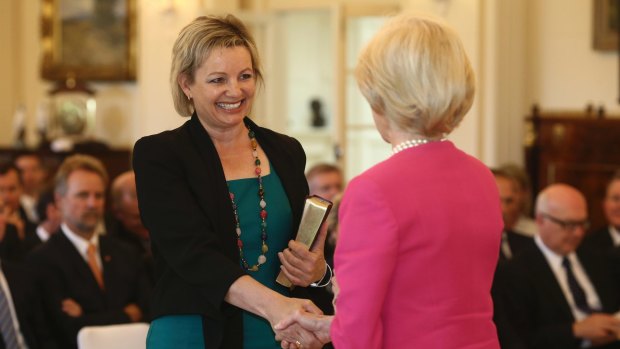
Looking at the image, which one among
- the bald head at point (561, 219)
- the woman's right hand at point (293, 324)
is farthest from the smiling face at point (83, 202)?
the woman's right hand at point (293, 324)

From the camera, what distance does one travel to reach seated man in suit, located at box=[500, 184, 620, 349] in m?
4.82

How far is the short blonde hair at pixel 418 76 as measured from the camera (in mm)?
1974

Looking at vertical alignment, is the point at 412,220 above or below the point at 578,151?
above

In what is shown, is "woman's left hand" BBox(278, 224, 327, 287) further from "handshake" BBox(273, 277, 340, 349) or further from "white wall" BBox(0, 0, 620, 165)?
"white wall" BBox(0, 0, 620, 165)

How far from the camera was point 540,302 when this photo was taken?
500cm

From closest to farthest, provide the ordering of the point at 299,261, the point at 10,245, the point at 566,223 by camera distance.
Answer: the point at 299,261
the point at 566,223
the point at 10,245

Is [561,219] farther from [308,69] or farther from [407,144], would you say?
[308,69]

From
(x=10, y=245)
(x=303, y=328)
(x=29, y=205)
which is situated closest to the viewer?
(x=303, y=328)

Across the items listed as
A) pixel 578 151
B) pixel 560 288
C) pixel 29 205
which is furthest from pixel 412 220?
pixel 578 151

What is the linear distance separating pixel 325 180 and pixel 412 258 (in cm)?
438

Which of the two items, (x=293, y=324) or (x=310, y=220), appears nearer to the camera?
(x=293, y=324)

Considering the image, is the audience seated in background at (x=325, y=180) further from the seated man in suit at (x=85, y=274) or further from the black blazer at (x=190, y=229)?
the black blazer at (x=190, y=229)

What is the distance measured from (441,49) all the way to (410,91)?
0.36 ft

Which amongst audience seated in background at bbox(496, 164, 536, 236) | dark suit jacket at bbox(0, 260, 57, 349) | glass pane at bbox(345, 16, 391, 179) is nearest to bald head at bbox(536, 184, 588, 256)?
audience seated in background at bbox(496, 164, 536, 236)
